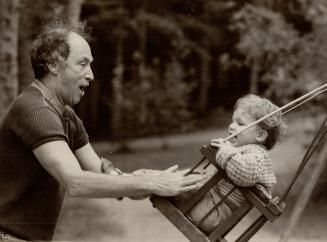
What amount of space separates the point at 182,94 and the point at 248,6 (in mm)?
3944

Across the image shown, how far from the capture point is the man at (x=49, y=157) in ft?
8.93

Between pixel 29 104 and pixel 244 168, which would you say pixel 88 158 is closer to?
pixel 29 104

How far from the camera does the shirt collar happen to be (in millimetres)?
2959

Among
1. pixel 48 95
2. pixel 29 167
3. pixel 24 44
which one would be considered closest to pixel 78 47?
pixel 48 95

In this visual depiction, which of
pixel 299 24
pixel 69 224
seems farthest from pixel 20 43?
pixel 299 24

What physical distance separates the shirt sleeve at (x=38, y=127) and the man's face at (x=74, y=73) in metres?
0.25

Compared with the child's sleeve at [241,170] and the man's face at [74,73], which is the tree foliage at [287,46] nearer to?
the man's face at [74,73]

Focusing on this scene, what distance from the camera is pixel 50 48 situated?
3049 mm

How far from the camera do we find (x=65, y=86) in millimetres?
3051

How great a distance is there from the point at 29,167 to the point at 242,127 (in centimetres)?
98

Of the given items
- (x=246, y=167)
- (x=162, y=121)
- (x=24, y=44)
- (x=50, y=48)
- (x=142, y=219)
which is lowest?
(x=142, y=219)

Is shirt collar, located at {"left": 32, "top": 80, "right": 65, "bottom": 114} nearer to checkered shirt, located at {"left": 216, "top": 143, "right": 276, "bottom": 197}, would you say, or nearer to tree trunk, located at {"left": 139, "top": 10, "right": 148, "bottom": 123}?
checkered shirt, located at {"left": 216, "top": 143, "right": 276, "bottom": 197}

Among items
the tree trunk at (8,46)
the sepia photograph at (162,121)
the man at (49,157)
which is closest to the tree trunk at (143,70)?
the sepia photograph at (162,121)

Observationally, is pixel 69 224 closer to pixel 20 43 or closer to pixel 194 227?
pixel 20 43
